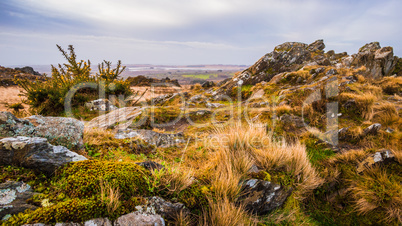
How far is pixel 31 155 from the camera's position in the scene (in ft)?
7.18

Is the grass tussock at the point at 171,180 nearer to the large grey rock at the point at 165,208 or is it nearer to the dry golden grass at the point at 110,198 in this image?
the large grey rock at the point at 165,208

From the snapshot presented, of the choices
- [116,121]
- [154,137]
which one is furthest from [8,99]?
[154,137]

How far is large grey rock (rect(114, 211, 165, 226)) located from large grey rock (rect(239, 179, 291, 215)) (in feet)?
4.27

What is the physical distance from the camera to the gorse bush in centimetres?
840

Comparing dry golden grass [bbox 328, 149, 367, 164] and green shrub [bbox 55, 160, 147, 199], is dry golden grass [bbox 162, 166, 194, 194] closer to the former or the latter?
green shrub [bbox 55, 160, 147, 199]

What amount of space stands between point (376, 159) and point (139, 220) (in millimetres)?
4926

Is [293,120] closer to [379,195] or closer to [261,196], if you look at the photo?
[379,195]

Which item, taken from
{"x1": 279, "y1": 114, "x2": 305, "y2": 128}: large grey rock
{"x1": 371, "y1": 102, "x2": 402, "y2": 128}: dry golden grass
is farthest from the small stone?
{"x1": 279, "y1": 114, "x2": 305, "y2": 128}: large grey rock

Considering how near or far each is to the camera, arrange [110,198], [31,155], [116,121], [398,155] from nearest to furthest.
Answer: [110,198], [31,155], [398,155], [116,121]

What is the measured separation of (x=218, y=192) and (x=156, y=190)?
872 millimetres

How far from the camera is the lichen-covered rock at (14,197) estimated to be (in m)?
1.50

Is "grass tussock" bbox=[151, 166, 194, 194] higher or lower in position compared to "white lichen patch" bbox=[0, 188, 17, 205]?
lower

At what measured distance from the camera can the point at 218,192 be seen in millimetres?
2479

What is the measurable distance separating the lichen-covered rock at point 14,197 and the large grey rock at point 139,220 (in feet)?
2.66
